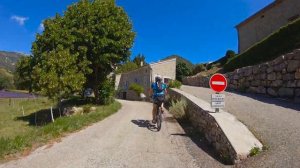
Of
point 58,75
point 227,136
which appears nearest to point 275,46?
point 58,75

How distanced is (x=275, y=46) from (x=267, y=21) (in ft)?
41.1

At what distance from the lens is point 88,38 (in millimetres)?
19875

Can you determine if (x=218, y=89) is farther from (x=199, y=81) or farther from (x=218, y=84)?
(x=199, y=81)

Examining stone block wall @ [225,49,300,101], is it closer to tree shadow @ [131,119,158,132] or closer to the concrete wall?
tree shadow @ [131,119,158,132]

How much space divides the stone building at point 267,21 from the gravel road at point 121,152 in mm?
23503

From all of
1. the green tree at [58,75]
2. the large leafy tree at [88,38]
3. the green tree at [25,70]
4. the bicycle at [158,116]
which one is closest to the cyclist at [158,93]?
the bicycle at [158,116]

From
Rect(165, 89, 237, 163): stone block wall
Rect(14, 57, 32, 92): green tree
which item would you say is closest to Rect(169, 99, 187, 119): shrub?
Rect(165, 89, 237, 163): stone block wall

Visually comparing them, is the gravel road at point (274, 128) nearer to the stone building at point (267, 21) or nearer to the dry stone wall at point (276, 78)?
the dry stone wall at point (276, 78)

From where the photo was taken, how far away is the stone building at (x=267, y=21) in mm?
28075

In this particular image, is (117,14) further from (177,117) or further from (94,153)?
(94,153)

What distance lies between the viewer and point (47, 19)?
2138 centimetres

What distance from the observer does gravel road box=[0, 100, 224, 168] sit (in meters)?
6.30

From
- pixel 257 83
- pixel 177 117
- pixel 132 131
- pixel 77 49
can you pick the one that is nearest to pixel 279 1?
pixel 257 83

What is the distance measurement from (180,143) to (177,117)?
3.97 m
